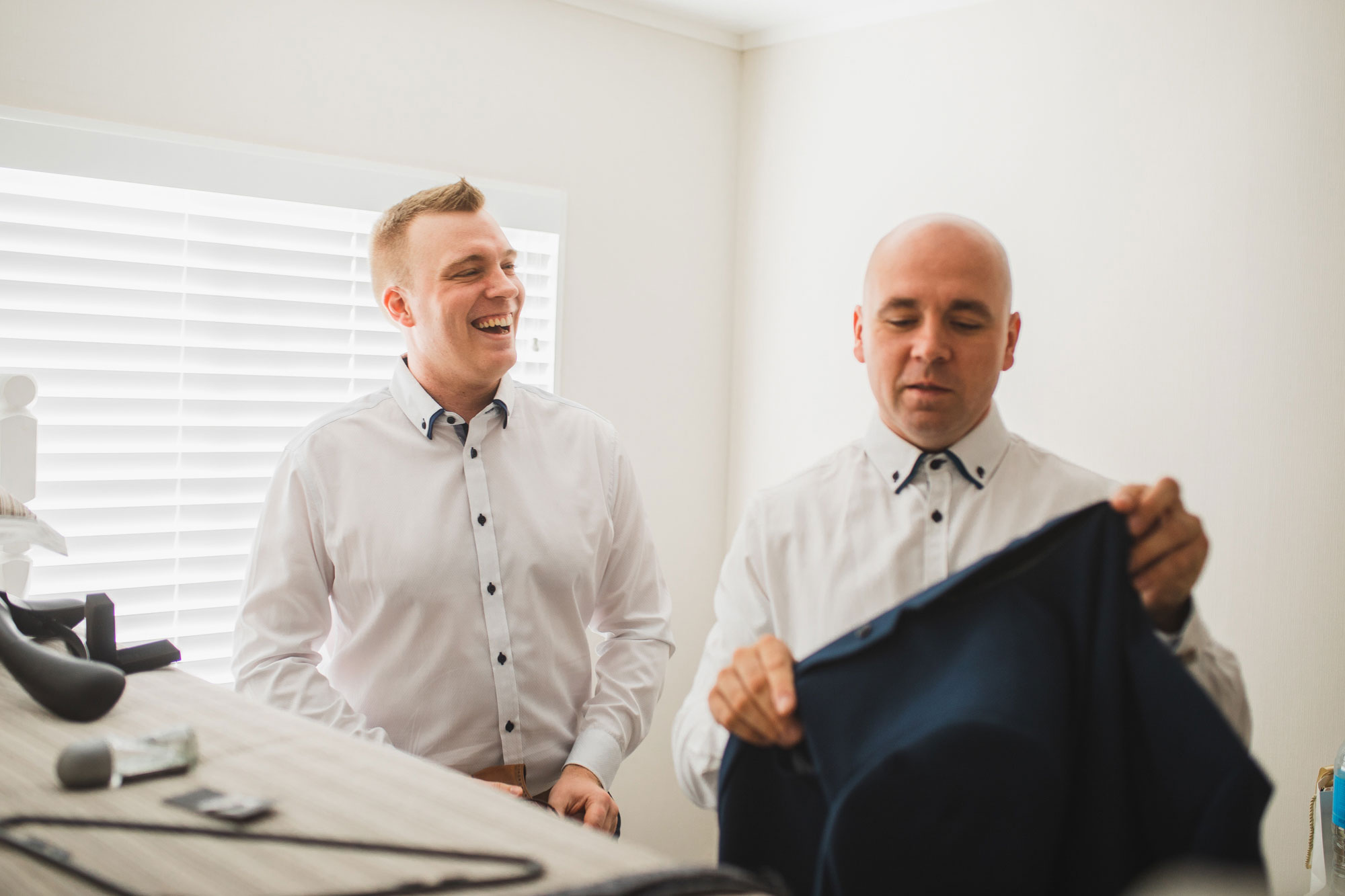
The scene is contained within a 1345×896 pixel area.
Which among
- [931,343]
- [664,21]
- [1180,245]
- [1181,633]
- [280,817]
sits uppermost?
[664,21]

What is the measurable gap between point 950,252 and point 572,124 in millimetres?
2198

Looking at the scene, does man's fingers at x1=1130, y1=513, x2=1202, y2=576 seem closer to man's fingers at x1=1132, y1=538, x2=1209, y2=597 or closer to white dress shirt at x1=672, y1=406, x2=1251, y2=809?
man's fingers at x1=1132, y1=538, x2=1209, y2=597

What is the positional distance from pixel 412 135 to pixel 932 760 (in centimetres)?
273

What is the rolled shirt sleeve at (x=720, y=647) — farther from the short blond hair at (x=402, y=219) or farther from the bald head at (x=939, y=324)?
the short blond hair at (x=402, y=219)

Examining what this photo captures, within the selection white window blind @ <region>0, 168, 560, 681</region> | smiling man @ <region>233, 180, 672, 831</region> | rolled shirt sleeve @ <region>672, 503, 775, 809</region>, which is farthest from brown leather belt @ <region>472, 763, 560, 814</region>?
white window blind @ <region>0, 168, 560, 681</region>

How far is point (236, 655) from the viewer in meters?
1.96

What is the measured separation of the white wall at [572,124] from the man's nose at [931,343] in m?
2.07

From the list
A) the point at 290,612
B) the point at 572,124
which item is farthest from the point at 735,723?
the point at 572,124

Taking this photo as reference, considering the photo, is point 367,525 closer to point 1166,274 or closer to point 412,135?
point 412,135

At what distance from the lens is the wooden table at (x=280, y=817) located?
68cm

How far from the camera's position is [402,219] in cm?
220

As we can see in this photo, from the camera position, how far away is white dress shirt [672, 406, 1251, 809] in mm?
1598

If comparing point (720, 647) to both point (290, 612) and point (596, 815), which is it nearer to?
point (596, 815)

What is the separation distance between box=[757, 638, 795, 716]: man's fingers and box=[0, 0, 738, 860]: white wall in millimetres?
2404
